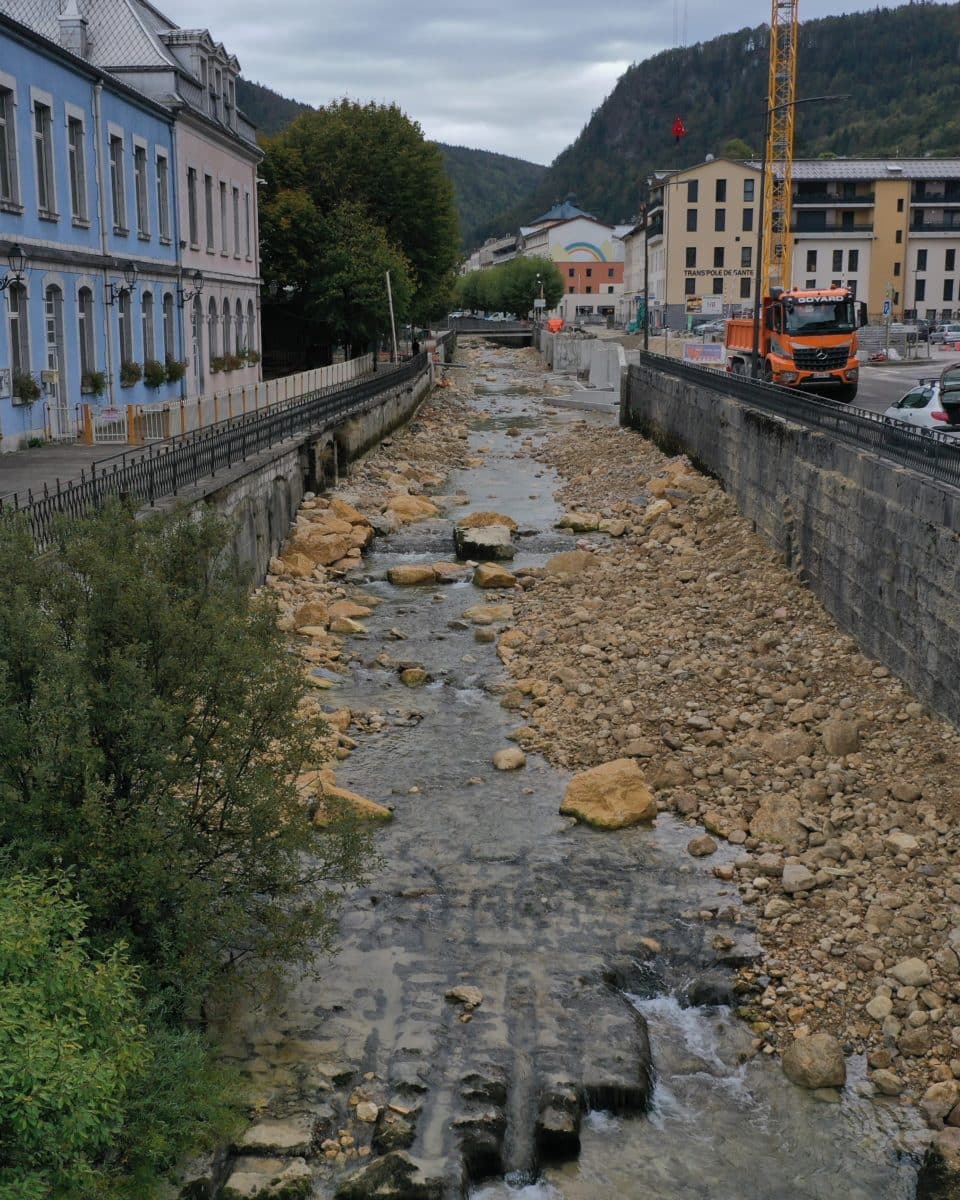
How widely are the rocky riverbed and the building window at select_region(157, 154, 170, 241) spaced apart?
1747cm

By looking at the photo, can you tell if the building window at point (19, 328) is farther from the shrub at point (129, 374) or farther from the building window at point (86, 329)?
the shrub at point (129, 374)

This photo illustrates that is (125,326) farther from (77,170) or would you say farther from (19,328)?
(19,328)

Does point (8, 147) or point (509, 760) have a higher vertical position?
point (8, 147)

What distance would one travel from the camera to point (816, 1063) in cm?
919

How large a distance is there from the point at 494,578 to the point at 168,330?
16429 mm

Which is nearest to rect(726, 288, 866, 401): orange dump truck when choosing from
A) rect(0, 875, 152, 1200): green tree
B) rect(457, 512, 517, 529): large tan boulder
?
rect(457, 512, 517, 529): large tan boulder

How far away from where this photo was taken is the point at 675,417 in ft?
120

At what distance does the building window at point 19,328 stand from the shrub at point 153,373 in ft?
24.1

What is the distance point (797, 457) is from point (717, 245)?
84102mm

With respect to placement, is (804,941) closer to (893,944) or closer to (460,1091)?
(893,944)

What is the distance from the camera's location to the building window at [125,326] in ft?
102

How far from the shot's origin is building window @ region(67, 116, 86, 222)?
1124 inches

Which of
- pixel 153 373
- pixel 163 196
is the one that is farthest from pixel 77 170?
pixel 163 196

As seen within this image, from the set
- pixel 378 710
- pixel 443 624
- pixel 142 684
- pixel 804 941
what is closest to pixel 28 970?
pixel 142 684
